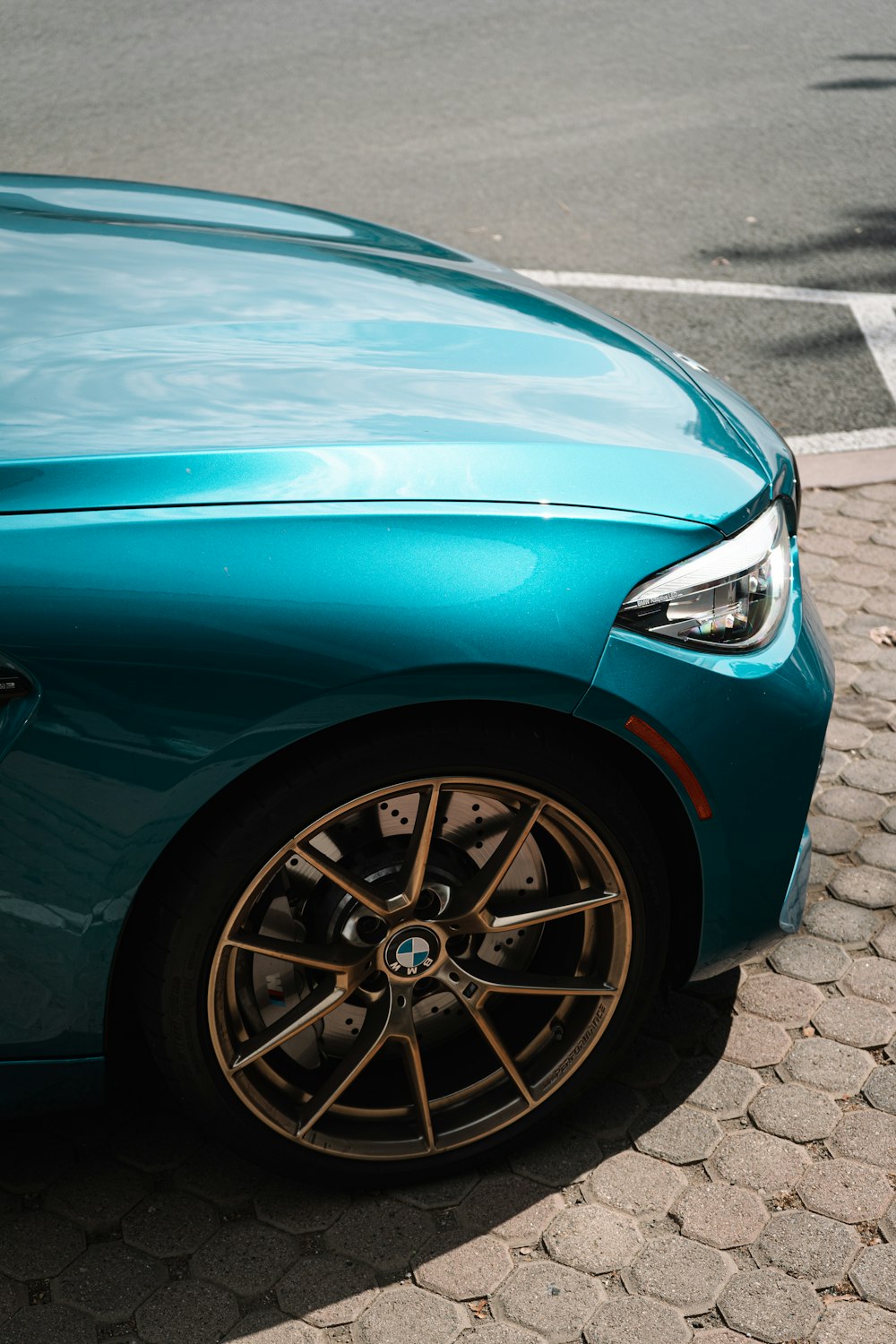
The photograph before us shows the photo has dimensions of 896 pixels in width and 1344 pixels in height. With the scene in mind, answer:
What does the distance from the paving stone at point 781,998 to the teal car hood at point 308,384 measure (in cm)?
107

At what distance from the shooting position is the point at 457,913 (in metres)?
2.11

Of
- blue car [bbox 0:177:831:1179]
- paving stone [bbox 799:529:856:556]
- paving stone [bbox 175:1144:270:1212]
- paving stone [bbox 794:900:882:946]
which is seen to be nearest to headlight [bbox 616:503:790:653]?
blue car [bbox 0:177:831:1179]

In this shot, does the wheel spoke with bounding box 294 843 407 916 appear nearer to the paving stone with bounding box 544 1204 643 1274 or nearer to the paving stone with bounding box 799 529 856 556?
the paving stone with bounding box 544 1204 643 1274

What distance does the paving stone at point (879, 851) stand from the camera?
3105 mm

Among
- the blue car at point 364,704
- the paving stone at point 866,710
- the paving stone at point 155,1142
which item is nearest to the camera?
the blue car at point 364,704

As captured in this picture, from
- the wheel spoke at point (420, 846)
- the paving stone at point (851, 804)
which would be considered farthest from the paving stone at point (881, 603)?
the wheel spoke at point (420, 846)

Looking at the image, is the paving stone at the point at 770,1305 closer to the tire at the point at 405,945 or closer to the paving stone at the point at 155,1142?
the tire at the point at 405,945

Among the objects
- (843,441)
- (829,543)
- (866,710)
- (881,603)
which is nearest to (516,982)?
(866,710)

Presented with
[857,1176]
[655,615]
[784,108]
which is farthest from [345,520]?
[784,108]

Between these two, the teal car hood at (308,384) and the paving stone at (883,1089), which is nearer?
the teal car hood at (308,384)

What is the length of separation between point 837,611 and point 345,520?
98.2 inches

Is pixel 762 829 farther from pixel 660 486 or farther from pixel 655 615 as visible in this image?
pixel 660 486

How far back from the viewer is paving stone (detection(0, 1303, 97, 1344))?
2037 millimetres

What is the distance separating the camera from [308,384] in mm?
2162
